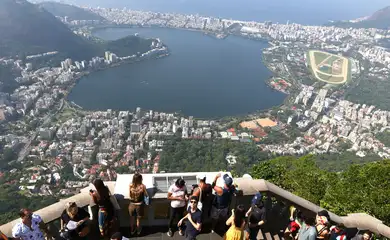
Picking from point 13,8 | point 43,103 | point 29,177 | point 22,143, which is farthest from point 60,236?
point 13,8

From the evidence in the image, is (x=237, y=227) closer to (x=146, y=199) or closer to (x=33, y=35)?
(x=146, y=199)

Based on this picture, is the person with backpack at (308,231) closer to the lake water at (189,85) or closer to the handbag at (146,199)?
the handbag at (146,199)

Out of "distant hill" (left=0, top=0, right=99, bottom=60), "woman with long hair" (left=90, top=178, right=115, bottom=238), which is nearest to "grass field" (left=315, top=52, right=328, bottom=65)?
"distant hill" (left=0, top=0, right=99, bottom=60)

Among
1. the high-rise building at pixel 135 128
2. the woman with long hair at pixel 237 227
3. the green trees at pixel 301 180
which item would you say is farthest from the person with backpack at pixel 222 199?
the high-rise building at pixel 135 128

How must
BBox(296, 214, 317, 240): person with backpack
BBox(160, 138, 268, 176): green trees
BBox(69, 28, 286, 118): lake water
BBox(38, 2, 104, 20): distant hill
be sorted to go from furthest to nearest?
BBox(38, 2, 104, 20): distant hill
BBox(69, 28, 286, 118): lake water
BBox(160, 138, 268, 176): green trees
BBox(296, 214, 317, 240): person with backpack

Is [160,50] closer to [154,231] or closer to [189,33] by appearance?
[189,33]

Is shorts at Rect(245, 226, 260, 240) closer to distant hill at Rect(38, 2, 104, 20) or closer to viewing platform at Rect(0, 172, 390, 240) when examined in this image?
viewing platform at Rect(0, 172, 390, 240)

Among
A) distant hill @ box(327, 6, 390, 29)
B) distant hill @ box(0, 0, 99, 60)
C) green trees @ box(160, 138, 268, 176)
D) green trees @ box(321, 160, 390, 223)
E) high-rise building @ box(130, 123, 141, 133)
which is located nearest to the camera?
green trees @ box(321, 160, 390, 223)
